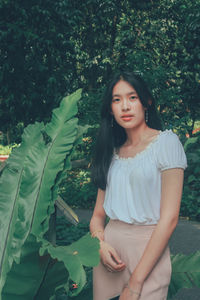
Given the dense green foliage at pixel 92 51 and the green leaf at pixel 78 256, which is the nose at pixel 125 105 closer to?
the green leaf at pixel 78 256

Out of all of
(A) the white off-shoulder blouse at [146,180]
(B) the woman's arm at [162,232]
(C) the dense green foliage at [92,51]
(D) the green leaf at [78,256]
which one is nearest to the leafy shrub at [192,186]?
(C) the dense green foliage at [92,51]

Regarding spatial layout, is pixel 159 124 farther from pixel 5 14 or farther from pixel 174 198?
pixel 5 14

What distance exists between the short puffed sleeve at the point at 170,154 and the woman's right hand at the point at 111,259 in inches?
16.4

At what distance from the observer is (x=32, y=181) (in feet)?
6.72

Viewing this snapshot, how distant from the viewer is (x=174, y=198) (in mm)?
1592

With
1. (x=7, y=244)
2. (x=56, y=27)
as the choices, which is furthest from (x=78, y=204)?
(x=7, y=244)

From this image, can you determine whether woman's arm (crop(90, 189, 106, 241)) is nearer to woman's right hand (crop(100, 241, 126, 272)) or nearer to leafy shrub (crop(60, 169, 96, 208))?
woman's right hand (crop(100, 241, 126, 272))

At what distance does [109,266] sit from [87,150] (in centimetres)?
697

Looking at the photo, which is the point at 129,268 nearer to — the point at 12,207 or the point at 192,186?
the point at 12,207

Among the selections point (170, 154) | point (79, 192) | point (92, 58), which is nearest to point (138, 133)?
point (170, 154)

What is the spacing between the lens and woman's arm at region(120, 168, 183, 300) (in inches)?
62.4

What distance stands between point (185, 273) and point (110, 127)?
0.89m

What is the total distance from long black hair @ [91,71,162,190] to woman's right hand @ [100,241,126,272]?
12.1 inches

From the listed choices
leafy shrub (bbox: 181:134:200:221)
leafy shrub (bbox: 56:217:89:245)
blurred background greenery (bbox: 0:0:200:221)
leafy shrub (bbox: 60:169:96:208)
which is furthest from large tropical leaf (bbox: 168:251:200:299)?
leafy shrub (bbox: 60:169:96:208)
